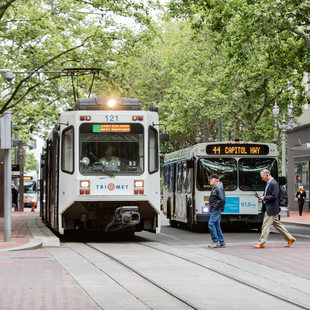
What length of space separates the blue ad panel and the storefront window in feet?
82.6

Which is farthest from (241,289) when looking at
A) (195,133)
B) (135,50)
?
(195,133)

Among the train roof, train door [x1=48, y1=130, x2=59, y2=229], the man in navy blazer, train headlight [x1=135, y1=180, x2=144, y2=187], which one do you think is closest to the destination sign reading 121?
the train roof

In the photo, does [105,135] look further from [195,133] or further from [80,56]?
[195,133]

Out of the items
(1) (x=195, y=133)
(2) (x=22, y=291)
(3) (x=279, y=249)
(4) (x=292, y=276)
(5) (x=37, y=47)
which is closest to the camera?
(2) (x=22, y=291)

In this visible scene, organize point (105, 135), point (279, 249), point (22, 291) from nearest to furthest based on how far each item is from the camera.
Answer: point (22, 291) < point (279, 249) < point (105, 135)

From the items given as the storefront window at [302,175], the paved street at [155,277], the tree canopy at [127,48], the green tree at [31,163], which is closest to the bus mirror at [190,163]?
the tree canopy at [127,48]

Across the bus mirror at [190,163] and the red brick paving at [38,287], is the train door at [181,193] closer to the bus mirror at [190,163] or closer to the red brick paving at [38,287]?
the bus mirror at [190,163]

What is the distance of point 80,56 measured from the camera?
30016 mm

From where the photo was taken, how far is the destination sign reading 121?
947 inches

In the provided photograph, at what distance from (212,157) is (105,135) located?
19.4 ft

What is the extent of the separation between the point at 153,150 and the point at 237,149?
5659 millimetres

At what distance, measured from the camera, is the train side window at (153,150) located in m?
19.0

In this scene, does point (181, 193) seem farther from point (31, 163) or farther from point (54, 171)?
point (31, 163)

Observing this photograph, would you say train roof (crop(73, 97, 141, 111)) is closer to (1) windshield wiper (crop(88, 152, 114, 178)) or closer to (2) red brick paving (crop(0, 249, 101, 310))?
(1) windshield wiper (crop(88, 152, 114, 178))
